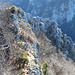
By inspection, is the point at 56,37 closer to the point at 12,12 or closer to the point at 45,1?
the point at 12,12

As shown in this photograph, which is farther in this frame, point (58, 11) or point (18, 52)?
point (58, 11)

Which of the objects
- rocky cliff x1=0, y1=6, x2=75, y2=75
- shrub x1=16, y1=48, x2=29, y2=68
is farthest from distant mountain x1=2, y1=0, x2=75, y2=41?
shrub x1=16, y1=48, x2=29, y2=68

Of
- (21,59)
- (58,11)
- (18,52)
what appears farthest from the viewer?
(58,11)

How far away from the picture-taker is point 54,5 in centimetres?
10550

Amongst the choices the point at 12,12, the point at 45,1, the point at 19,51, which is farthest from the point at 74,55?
the point at 45,1

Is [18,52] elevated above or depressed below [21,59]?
above

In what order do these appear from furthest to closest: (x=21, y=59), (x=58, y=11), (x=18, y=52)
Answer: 1. (x=58, y=11)
2. (x=18, y=52)
3. (x=21, y=59)

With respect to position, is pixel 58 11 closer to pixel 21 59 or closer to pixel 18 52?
pixel 18 52

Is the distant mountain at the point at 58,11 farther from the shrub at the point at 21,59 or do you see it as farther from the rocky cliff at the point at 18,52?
the shrub at the point at 21,59

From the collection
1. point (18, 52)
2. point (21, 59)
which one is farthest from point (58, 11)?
point (21, 59)

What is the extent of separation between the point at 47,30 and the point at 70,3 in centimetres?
7257

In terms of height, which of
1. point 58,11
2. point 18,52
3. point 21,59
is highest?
point 58,11

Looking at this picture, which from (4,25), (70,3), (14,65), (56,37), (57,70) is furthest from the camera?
(70,3)

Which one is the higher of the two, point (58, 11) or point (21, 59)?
point (58, 11)
